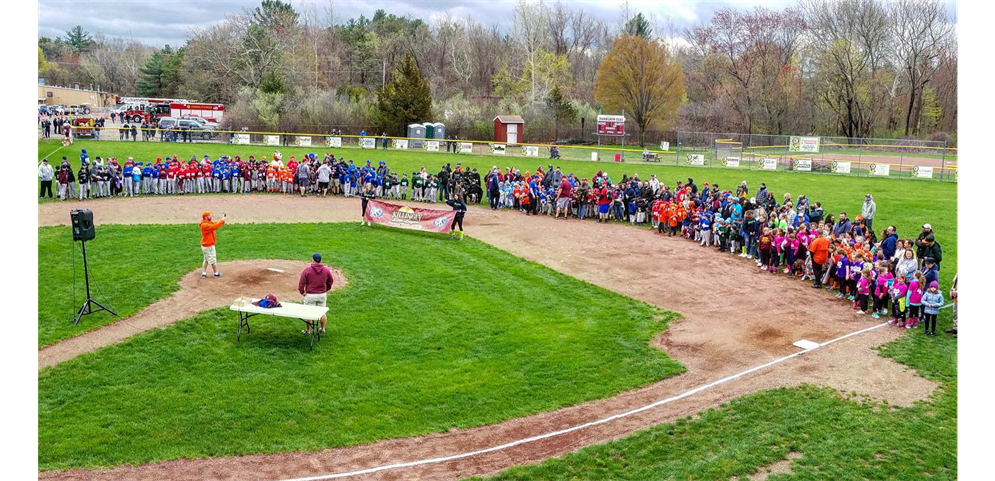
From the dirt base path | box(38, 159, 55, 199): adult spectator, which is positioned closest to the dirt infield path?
box(38, 159, 55, 199): adult spectator

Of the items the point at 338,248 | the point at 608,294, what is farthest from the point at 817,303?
the point at 338,248

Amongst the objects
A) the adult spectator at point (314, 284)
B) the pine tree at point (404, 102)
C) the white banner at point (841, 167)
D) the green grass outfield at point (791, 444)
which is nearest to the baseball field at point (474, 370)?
the green grass outfield at point (791, 444)

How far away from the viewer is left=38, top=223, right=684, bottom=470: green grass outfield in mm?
11453

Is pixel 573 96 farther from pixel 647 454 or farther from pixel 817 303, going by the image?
pixel 647 454

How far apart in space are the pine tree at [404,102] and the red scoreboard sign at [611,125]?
1596 cm

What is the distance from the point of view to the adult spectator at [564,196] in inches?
1193

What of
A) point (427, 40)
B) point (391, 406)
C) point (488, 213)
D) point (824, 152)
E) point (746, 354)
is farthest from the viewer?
point (427, 40)

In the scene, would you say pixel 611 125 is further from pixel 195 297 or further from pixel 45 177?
pixel 195 297

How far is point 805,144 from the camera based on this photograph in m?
51.3

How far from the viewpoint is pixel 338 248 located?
75.8 feet

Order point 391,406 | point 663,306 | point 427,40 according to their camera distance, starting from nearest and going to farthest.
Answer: point 391,406 → point 663,306 → point 427,40

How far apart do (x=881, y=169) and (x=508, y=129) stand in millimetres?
28875

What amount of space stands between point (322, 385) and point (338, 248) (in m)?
10.4

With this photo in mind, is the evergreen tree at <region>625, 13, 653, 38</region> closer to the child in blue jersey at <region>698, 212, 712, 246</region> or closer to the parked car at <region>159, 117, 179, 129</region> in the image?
the parked car at <region>159, 117, 179, 129</region>
